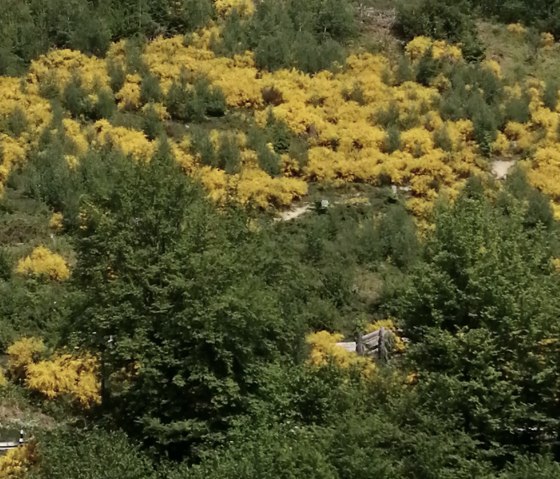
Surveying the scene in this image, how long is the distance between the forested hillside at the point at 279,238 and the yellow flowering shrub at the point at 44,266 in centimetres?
10

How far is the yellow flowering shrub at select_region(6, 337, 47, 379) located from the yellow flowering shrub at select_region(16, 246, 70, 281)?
2648 mm

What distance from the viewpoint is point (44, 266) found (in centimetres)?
2248

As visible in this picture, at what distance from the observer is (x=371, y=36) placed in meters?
33.6

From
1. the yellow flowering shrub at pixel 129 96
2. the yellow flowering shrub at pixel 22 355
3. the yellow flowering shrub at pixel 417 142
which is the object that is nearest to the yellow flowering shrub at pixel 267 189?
the yellow flowering shrub at pixel 417 142

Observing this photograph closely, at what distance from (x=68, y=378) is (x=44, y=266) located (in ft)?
A: 13.2

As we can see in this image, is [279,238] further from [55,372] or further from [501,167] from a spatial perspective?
[501,167]

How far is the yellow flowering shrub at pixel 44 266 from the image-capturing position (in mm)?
22391

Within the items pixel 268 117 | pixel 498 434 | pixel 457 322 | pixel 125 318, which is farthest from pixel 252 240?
pixel 268 117

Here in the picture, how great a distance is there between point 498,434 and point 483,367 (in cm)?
105

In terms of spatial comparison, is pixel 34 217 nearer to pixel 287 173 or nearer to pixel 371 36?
pixel 287 173

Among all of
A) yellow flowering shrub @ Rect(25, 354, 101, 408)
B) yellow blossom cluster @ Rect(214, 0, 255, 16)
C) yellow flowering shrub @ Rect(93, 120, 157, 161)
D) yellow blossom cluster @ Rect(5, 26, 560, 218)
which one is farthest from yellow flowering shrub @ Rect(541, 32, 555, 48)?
yellow flowering shrub @ Rect(25, 354, 101, 408)

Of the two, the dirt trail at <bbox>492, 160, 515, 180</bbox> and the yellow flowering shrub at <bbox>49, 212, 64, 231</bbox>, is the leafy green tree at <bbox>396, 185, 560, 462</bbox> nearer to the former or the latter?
the dirt trail at <bbox>492, 160, 515, 180</bbox>

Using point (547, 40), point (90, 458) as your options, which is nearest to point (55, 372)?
point (90, 458)

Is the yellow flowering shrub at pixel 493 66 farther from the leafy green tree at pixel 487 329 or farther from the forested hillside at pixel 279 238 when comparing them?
the leafy green tree at pixel 487 329
